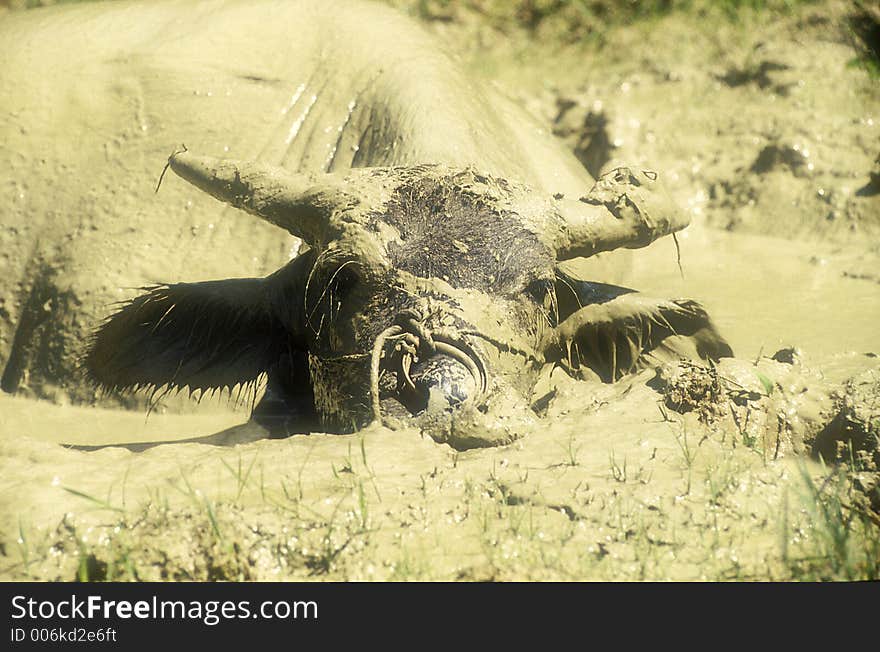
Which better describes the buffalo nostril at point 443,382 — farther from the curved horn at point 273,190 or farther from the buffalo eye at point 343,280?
the curved horn at point 273,190

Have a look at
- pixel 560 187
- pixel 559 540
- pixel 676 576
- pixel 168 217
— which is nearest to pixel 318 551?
pixel 559 540

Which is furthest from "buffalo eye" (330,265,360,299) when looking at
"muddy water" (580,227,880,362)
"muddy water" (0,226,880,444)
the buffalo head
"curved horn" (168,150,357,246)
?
"muddy water" (580,227,880,362)

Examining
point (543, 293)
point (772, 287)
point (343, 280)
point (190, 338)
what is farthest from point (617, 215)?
point (772, 287)

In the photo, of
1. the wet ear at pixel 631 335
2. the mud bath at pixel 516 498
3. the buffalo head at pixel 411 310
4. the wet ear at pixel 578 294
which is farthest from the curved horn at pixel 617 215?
the mud bath at pixel 516 498

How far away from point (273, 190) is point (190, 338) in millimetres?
815

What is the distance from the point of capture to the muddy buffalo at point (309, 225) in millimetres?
4594

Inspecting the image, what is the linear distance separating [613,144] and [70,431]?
189 inches

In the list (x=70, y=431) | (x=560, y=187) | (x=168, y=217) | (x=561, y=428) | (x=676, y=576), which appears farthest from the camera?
(x=560, y=187)

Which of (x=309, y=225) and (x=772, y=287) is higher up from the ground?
(x=309, y=225)

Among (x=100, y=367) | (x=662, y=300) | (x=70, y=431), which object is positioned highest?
(x=662, y=300)

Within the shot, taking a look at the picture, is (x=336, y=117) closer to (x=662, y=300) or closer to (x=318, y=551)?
(x=662, y=300)

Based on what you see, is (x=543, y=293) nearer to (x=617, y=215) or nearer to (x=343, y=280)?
(x=617, y=215)

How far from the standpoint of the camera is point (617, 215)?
5.02m

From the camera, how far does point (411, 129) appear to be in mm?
5809
